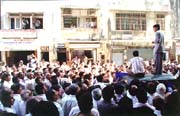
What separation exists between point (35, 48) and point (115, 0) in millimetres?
732

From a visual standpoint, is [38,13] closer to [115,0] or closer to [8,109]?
[115,0]

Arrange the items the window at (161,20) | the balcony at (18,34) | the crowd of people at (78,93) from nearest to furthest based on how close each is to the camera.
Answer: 1. the crowd of people at (78,93)
2. the balcony at (18,34)
3. the window at (161,20)

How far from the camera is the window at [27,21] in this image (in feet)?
10.8

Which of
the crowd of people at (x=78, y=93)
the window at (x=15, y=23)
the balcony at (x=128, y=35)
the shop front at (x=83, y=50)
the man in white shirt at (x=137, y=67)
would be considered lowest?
the crowd of people at (x=78, y=93)

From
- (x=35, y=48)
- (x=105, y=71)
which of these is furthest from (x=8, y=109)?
(x=105, y=71)

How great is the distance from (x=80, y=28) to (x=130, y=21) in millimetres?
412

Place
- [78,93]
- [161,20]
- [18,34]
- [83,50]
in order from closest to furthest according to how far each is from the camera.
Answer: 1. [78,93]
2. [18,34]
3. [83,50]
4. [161,20]

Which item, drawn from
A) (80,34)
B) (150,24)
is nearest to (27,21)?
(80,34)

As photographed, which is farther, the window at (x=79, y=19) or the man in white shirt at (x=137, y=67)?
the window at (x=79, y=19)

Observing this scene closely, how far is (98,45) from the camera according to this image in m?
3.40

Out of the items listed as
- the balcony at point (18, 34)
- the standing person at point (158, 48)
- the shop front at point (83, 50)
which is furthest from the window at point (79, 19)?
the standing person at point (158, 48)

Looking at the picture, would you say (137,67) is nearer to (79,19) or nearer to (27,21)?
(79,19)

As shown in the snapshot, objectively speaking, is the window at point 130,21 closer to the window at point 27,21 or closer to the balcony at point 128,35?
the balcony at point 128,35

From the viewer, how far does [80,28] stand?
11.5ft
